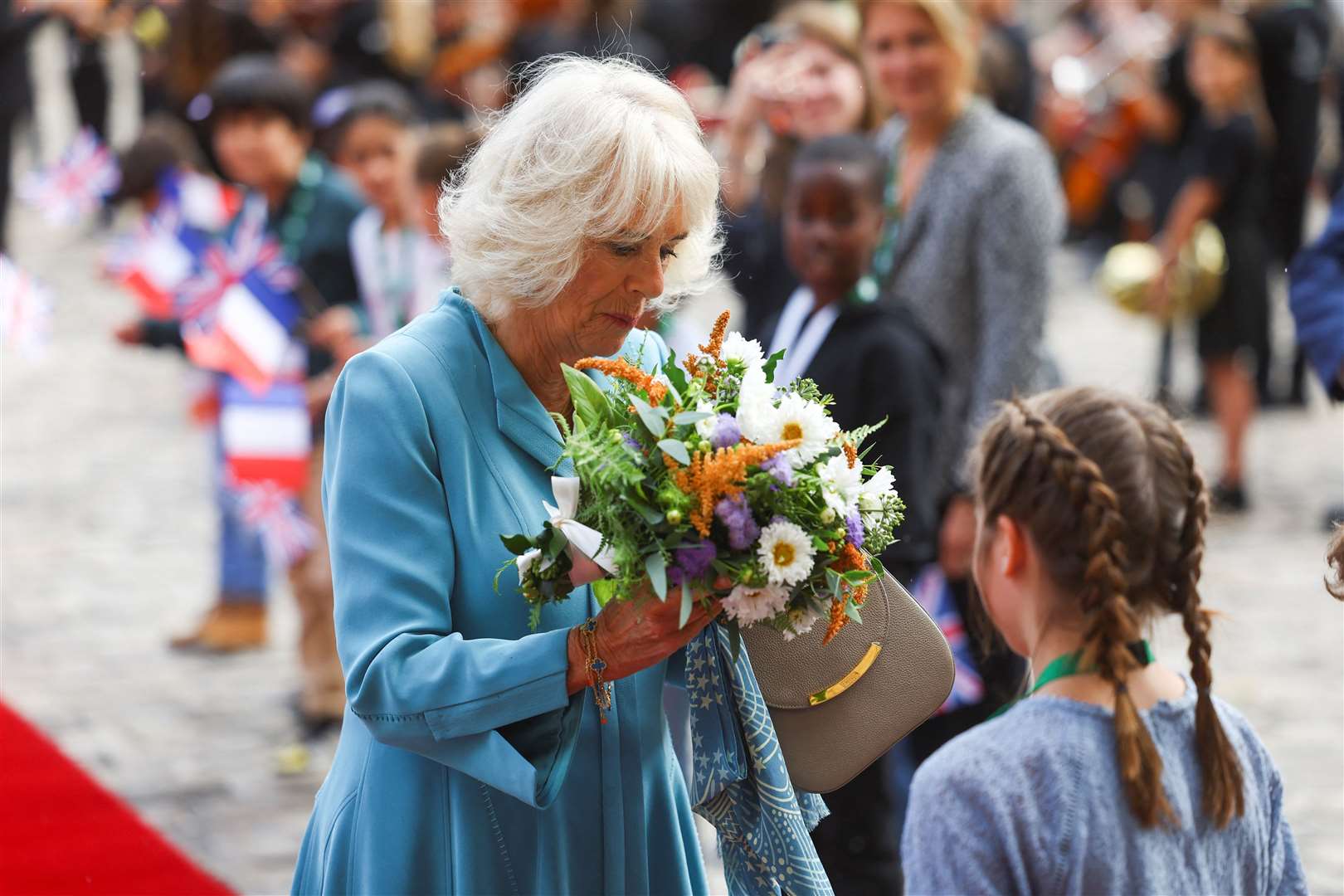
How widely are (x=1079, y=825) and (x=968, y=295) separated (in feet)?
9.49

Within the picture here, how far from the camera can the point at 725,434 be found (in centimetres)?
215

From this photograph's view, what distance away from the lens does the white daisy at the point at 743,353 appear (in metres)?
2.30

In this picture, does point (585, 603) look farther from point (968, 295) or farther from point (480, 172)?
point (968, 295)

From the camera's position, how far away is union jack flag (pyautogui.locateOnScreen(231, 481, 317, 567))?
5.85 metres

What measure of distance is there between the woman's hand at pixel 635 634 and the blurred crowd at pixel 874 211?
89 cm

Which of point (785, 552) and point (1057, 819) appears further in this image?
point (785, 552)

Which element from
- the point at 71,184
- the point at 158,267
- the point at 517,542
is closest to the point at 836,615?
the point at 517,542

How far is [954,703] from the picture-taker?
15.1 feet

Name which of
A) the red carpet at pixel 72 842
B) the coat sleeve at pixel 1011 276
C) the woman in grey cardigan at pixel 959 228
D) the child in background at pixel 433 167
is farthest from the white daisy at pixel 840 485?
the child in background at pixel 433 167

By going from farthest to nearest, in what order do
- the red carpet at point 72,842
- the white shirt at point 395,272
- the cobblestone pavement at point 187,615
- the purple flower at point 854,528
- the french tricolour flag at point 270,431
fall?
the french tricolour flag at point 270,431, the white shirt at point 395,272, the cobblestone pavement at point 187,615, the red carpet at point 72,842, the purple flower at point 854,528

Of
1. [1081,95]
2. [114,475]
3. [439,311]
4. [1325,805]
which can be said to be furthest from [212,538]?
[1081,95]

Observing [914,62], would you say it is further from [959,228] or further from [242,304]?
[242,304]

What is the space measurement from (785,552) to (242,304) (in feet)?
13.4

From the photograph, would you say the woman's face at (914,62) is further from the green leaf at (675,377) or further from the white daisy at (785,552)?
the white daisy at (785,552)
